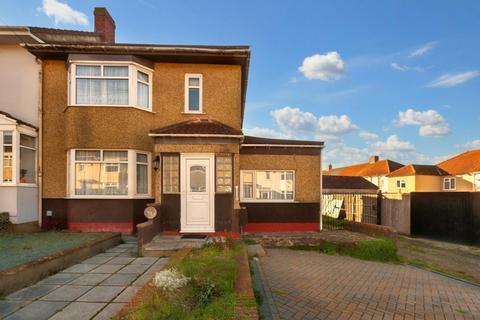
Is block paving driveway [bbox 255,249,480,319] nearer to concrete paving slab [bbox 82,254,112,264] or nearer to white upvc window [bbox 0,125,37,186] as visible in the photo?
concrete paving slab [bbox 82,254,112,264]

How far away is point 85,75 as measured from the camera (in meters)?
9.61

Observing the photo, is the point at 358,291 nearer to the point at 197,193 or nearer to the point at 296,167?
the point at 197,193

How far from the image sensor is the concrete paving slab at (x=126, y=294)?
169 inches

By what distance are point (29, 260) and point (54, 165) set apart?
538 centimetres

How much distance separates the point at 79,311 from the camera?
390 cm

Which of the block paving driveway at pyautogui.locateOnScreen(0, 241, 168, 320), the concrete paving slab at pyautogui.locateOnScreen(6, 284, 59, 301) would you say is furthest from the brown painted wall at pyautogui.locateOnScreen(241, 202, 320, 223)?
the concrete paving slab at pyautogui.locateOnScreen(6, 284, 59, 301)

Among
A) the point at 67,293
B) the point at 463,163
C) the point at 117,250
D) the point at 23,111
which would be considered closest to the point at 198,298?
the point at 67,293

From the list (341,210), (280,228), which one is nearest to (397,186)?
(341,210)

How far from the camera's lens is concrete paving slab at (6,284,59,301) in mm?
4328

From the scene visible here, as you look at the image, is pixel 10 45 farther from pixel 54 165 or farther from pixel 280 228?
pixel 280 228

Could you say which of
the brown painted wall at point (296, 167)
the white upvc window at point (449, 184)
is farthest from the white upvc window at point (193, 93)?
the white upvc window at point (449, 184)

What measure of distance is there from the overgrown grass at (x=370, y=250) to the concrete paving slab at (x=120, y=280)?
5474 millimetres

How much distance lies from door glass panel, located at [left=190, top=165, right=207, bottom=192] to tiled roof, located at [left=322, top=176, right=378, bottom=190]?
2602 cm

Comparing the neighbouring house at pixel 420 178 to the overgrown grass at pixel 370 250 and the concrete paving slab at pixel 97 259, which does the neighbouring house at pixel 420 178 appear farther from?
the concrete paving slab at pixel 97 259
